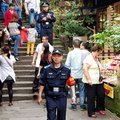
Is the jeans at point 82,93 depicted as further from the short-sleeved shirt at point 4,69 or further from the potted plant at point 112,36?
the short-sleeved shirt at point 4,69

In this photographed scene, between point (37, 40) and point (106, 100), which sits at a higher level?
point (37, 40)

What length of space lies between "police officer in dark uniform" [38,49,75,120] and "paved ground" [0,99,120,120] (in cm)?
179

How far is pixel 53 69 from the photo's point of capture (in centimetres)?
615

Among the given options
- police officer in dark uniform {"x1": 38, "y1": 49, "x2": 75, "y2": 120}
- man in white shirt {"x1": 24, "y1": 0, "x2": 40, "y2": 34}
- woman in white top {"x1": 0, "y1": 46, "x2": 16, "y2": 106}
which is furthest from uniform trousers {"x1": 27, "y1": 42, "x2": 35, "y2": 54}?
police officer in dark uniform {"x1": 38, "y1": 49, "x2": 75, "y2": 120}

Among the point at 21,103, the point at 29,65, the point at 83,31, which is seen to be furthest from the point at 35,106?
the point at 83,31

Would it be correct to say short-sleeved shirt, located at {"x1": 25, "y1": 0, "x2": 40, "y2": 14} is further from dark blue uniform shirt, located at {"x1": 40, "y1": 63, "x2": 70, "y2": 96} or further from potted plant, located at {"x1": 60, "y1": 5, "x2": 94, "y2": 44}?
dark blue uniform shirt, located at {"x1": 40, "y1": 63, "x2": 70, "y2": 96}

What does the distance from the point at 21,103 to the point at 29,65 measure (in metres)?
2.53

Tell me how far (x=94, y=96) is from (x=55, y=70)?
2450 millimetres

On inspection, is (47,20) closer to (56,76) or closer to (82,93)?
(82,93)

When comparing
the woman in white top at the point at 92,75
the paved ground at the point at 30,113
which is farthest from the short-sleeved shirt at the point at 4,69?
the woman in white top at the point at 92,75

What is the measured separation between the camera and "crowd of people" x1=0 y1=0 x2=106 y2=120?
6195 millimetres

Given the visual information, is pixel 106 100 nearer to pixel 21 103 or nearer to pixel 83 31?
pixel 21 103

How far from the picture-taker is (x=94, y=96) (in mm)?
8219

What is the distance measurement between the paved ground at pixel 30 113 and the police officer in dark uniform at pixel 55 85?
1786 mm
